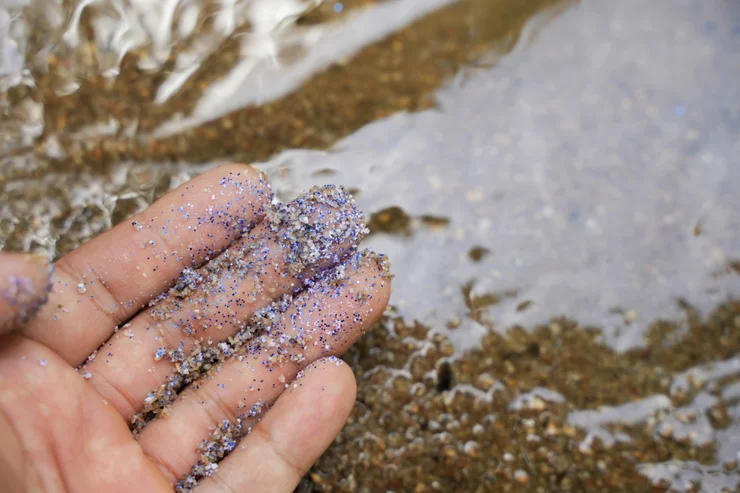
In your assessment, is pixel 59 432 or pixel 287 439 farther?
pixel 287 439

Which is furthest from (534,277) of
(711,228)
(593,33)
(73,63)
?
(73,63)

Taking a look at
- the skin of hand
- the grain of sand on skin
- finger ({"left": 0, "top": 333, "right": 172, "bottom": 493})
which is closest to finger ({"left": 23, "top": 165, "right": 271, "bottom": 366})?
the skin of hand

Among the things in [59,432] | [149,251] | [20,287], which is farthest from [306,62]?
[59,432]

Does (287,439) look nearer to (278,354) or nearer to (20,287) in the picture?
(278,354)

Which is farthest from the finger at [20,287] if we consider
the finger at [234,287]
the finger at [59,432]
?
the finger at [234,287]

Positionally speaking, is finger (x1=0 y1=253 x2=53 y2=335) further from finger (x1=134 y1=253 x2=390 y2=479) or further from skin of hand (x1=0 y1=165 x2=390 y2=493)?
finger (x1=134 y1=253 x2=390 y2=479)

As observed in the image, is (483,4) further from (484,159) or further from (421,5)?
(484,159)
